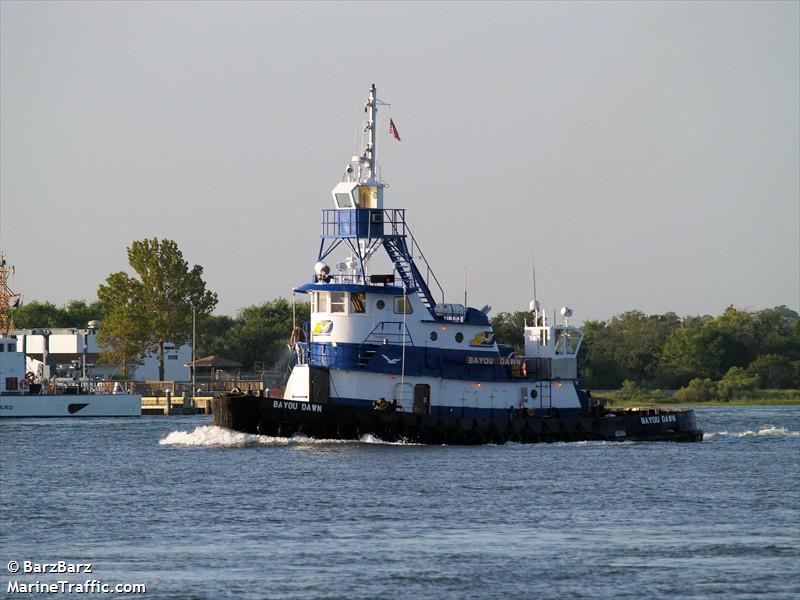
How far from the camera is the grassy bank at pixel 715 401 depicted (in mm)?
113775

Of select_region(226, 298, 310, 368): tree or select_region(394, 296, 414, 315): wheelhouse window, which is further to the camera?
select_region(226, 298, 310, 368): tree

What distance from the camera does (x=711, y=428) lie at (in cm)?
7475

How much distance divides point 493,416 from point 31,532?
86.1 ft

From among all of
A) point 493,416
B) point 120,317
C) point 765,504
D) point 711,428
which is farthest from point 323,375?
point 120,317

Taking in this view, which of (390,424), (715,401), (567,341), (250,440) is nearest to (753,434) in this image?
(567,341)

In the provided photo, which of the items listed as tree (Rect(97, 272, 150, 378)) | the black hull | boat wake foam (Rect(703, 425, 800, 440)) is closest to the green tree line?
tree (Rect(97, 272, 150, 378))

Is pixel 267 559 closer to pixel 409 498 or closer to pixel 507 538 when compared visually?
pixel 507 538

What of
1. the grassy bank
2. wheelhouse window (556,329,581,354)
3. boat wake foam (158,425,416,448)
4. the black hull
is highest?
wheelhouse window (556,329,581,354)

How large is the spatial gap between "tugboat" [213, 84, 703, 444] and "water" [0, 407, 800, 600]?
3.98 feet

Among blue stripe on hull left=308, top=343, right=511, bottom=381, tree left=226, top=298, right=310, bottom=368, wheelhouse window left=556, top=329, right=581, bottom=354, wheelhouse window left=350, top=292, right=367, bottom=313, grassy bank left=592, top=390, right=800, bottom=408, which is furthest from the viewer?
→ tree left=226, top=298, right=310, bottom=368

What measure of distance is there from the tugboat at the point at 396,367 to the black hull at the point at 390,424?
4cm

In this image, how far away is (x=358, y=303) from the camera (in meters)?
55.0

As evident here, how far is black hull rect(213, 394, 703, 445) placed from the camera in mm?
53750

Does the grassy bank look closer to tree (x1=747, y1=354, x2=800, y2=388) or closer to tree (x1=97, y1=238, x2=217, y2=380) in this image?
tree (x1=747, y1=354, x2=800, y2=388)
